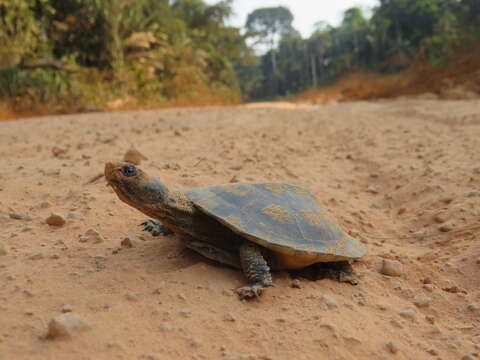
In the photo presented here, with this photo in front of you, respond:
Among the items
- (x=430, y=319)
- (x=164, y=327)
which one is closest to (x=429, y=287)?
(x=430, y=319)

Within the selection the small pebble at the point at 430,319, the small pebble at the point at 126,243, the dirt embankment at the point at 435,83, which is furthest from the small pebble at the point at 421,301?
the dirt embankment at the point at 435,83

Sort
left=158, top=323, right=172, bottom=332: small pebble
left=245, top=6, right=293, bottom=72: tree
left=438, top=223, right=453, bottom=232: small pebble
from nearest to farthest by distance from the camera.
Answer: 1. left=158, top=323, right=172, bottom=332: small pebble
2. left=438, top=223, right=453, bottom=232: small pebble
3. left=245, top=6, right=293, bottom=72: tree

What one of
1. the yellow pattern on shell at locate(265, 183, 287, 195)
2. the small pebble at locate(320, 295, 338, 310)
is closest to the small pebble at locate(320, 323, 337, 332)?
the small pebble at locate(320, 295, 338, 310)

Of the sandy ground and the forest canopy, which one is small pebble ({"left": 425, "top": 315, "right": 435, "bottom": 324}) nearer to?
the sandy ground

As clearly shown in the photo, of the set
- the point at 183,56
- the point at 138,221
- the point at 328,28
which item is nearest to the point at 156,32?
the point at 183,56

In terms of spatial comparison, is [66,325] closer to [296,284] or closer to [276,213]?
[296,284]
